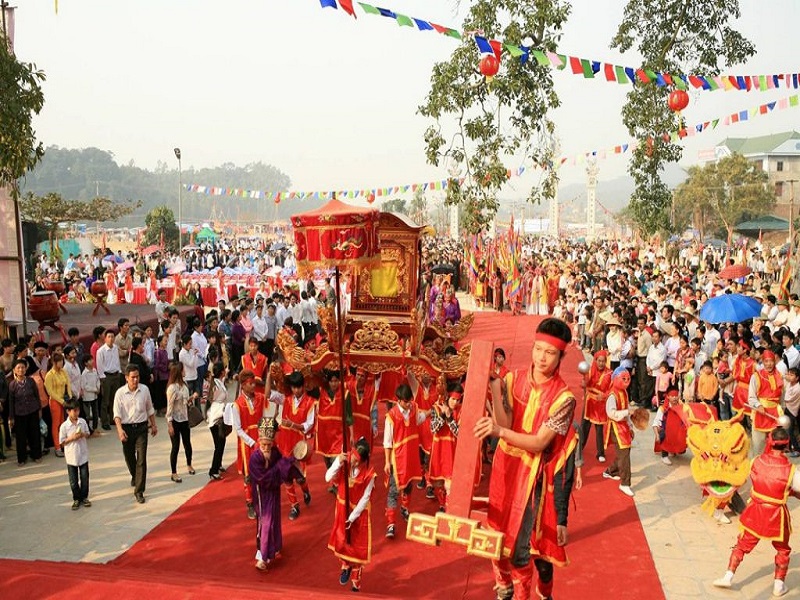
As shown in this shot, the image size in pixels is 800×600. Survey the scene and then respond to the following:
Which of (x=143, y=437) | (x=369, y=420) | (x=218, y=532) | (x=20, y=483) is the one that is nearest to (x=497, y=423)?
(x=218, y=532)

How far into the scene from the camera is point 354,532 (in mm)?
5605

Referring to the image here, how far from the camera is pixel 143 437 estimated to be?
25.1 feet

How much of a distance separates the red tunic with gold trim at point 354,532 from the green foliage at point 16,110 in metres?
6.44

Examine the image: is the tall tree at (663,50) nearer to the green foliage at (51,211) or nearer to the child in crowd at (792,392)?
the child in crowd at (792,392)

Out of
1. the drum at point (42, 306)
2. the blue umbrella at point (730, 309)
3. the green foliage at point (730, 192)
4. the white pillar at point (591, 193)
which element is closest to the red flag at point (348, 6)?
the blue umbrella at point (730, 309)

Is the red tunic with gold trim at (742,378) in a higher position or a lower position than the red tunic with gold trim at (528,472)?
lower

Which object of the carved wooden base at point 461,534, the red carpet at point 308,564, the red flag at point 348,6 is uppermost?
the red flag at point 348,6

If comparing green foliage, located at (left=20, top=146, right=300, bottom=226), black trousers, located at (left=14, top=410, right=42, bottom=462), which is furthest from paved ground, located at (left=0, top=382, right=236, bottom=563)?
green foliage, located at (left=20, top=146, right=300, bottom=226)

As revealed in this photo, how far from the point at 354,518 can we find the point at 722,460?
3.91m

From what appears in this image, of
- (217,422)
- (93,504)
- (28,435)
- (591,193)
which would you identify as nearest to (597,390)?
(217,422)

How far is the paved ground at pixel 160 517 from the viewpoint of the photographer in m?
5.99

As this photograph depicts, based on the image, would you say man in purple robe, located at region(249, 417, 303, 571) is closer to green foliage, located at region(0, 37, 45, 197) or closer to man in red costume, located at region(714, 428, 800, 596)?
man in red costume, located at region(714, 428, 800, 596)

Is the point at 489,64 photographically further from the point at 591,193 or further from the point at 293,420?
the point at 591,193

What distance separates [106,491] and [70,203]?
96.2 ft
